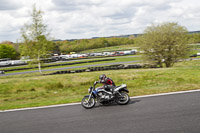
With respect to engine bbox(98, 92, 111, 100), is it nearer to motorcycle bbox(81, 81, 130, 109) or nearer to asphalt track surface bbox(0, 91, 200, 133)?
motorcycle bbox(81, 81, 130, 109)

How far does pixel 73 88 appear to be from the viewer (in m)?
15.6

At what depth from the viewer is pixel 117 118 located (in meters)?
7.72

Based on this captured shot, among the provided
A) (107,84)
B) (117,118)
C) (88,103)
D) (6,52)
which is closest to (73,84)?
(107,84)

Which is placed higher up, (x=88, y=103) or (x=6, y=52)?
(x=6, y=52)

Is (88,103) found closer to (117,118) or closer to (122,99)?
(122,99)

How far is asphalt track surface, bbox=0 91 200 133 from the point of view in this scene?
6.68 meters

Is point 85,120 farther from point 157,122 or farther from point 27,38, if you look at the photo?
point 27,38

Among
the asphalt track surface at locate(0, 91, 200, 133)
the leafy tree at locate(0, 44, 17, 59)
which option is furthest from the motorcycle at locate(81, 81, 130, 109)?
the leafy tree at locate(0, 44, 17, 59)

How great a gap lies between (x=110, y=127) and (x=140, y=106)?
2619 millimetres

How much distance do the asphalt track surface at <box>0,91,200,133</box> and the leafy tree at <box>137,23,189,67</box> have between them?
21.7 metres

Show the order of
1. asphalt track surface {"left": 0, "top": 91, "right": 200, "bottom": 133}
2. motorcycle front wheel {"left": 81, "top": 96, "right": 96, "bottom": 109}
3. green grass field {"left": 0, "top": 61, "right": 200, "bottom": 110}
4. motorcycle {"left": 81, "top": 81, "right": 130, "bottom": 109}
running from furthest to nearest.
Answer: green grass field {"left": 0, "top": 61, "right": 200, "bottom": 110} < motorcycle {"left": 81, "top": 81, "right": 130, "bottom": 109} < motorcycle front wheel {"left": 81, "top": 96, "right": 96, "bottom": 109} < asphalt track surface {"left": 0, "top": 91, "right": 200, "bottom": 133}

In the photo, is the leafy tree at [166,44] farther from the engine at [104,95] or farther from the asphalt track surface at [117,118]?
the engine at [104,95]

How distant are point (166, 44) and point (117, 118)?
84.1 feet

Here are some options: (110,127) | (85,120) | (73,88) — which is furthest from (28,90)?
(110,127)
